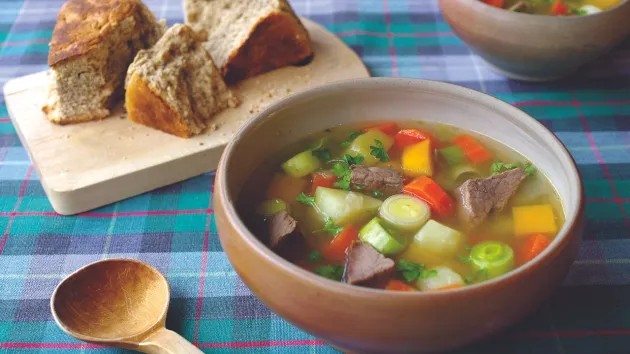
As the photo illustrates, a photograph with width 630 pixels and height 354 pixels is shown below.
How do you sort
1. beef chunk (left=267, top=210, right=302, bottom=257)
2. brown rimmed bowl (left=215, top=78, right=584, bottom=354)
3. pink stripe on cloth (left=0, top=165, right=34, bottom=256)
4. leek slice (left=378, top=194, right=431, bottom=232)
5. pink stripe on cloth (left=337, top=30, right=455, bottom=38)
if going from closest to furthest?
brown rimmed bowl (left=215, top=78, right=584, bottom=354), beef chunk (left=267, top=210, right=302, bottom=257), leek slice (left=378, top=194, right=431, bottom=232), pink stripe on cloth (left=0, top=165, right=34, bottom=256), pink stripe on cloth (left=337, top=30, right=455, bottom=38)

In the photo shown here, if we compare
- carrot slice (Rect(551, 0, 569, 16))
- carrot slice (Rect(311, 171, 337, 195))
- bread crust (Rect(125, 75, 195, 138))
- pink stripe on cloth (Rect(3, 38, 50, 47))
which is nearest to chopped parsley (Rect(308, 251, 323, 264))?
carrot slice (Rect(311, 171, 337, 195))

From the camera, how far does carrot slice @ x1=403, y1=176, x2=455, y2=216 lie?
1728 millimetres

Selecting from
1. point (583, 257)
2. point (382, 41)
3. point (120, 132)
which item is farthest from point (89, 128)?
point (583, 257)

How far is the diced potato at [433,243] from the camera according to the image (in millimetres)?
1604

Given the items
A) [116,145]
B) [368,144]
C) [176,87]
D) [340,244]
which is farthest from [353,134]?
[116,145]

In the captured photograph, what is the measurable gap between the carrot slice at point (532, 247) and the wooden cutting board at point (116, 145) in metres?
1.17

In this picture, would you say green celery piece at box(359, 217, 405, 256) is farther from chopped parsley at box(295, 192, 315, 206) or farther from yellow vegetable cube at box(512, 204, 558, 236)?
yellow vegetable cube at box(512, 204, 558, 236)

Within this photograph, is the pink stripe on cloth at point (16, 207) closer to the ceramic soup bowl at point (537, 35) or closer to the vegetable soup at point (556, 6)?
the ceramic soup bowl at point (537, 35)

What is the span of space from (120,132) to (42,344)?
3.13 ft

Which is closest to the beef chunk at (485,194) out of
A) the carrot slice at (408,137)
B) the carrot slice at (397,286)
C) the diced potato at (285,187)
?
the carrot slice at (408,137)

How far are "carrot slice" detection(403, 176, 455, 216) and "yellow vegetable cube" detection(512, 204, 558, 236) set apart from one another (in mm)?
171

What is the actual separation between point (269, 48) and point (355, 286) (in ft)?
5.39

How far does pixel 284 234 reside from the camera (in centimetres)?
157

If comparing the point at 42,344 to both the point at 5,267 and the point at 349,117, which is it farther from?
the point at 349,117
